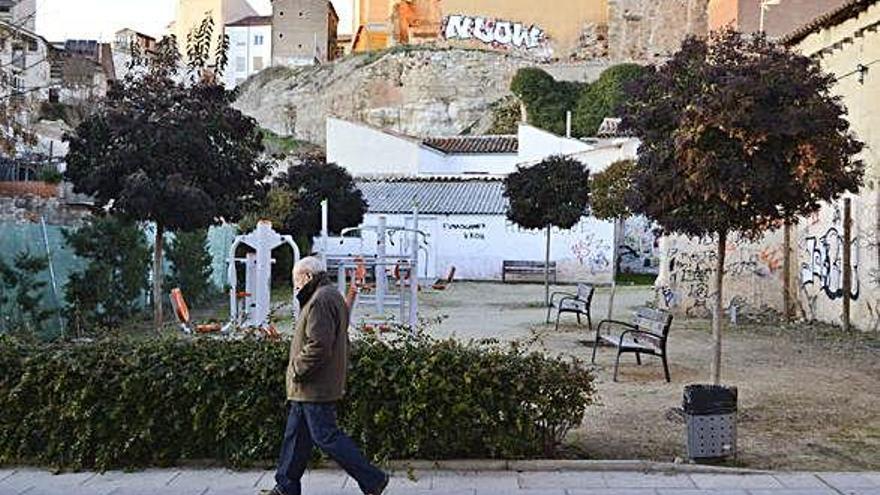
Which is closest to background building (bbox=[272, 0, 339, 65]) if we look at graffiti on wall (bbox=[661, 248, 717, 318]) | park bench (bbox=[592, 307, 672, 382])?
graffiti on wall (bbox=[661, 248, 717, 318])

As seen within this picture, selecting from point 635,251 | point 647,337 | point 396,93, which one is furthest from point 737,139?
point 396,93

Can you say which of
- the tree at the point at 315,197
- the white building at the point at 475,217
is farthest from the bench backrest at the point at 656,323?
the white building at the point at 475,217

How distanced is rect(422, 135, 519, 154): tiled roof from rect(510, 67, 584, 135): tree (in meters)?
6.83

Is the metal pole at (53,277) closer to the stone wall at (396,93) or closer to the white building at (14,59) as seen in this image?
the white building at (14,59)

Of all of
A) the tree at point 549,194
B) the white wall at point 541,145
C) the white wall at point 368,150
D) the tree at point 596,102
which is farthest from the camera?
the tree at point 596,102

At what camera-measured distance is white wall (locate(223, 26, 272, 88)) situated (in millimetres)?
98438

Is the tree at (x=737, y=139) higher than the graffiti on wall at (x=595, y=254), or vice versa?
the tree at (x=737, y=139)

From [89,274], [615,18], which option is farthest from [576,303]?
[615,18]

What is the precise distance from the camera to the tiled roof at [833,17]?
17995 millimetres

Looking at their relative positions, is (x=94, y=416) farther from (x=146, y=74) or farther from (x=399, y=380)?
(x=146, y=74)

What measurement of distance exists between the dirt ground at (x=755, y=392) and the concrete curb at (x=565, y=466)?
38 centimetres

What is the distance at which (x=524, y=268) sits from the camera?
128 feet

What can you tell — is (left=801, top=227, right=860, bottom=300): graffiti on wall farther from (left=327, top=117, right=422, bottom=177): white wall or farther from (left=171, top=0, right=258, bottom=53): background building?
(left=171, top=0, right=258, bottom=53): background building

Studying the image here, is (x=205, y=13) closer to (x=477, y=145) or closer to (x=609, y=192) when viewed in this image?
(x=477, y=145)
